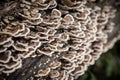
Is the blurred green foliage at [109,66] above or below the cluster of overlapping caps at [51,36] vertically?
below

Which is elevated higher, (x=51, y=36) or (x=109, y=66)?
(x=51, y=36)

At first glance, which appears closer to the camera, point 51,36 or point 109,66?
point 51,36

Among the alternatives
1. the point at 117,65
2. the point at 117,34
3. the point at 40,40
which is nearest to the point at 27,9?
the point at 40,40

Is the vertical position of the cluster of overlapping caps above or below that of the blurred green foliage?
above

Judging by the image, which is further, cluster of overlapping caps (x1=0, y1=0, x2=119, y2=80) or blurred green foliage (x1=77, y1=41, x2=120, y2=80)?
blurred green foliage (x1=77, y1=41, x2=120, y2=80)

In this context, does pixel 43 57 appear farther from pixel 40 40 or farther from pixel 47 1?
pixel 47 1

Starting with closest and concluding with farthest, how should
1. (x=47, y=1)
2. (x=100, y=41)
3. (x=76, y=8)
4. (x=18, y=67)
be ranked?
(x=18, y=67)
(x=47, y=1)
(x=76, y=8)
(x=100, y=41)

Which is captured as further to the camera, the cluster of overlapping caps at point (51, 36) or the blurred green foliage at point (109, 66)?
the blurred green foliage at point (109, 66)

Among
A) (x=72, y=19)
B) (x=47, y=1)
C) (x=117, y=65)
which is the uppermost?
(x=47, y=1)
